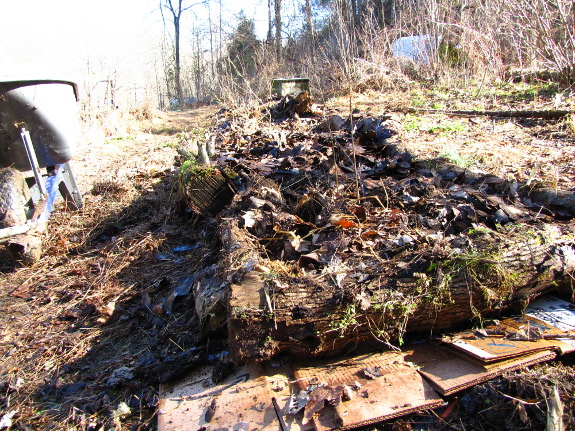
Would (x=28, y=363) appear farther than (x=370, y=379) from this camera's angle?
Yes

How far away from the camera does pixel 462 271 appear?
213 centimetres

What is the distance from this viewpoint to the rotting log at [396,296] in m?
1.98

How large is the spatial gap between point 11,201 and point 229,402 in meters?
2.89

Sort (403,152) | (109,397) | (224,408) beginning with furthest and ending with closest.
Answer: (403,152) < (109,397) < (224,408)

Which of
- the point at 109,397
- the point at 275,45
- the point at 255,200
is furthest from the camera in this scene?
the point at 275,45

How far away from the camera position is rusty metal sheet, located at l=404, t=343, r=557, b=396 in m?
1.84

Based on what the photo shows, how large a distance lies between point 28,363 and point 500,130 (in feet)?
21.3

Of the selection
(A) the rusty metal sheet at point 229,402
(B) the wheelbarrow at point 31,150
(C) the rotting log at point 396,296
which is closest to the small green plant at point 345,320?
(C) the rotting log at point 396,296

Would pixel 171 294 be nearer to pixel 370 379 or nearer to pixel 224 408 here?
pixel 224 408

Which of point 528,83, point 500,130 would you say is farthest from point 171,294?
point 528,83

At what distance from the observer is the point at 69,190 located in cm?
473

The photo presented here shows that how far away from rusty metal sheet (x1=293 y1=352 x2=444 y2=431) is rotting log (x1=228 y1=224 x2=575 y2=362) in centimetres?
10

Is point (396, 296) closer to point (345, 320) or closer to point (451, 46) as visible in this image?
point (345, 320)

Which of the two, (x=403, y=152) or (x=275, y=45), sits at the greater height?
(x=275, y=45)
